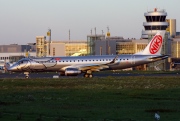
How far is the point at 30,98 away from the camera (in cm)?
3919

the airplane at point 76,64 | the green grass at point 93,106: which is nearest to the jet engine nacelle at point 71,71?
the airplane at point 76,64

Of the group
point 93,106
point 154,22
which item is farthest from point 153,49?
point 154,22

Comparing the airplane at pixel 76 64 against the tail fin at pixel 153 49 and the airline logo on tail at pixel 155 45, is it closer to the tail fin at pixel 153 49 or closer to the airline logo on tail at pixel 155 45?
the tail fin at pixel 153 49

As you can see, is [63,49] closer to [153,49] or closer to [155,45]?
[155,45]

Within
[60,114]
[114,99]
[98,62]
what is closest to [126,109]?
[60,114]

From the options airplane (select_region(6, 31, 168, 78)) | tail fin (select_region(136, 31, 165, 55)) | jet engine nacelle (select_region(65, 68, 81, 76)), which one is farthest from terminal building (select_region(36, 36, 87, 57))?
jet engine nacelle (select_region(65, 68, 81, 76))

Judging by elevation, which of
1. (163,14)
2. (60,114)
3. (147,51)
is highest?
(163,14)

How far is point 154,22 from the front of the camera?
150m

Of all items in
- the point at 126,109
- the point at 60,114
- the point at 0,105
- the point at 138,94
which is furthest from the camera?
the point at 138,94

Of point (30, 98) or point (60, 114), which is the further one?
point (30, 98)

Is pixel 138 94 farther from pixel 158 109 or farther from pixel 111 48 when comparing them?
pixel 111 48

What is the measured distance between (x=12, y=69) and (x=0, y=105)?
4942 centimetres

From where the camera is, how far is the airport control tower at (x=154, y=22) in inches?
5901

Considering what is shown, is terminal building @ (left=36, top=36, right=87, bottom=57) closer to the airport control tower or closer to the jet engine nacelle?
the airport control tower
